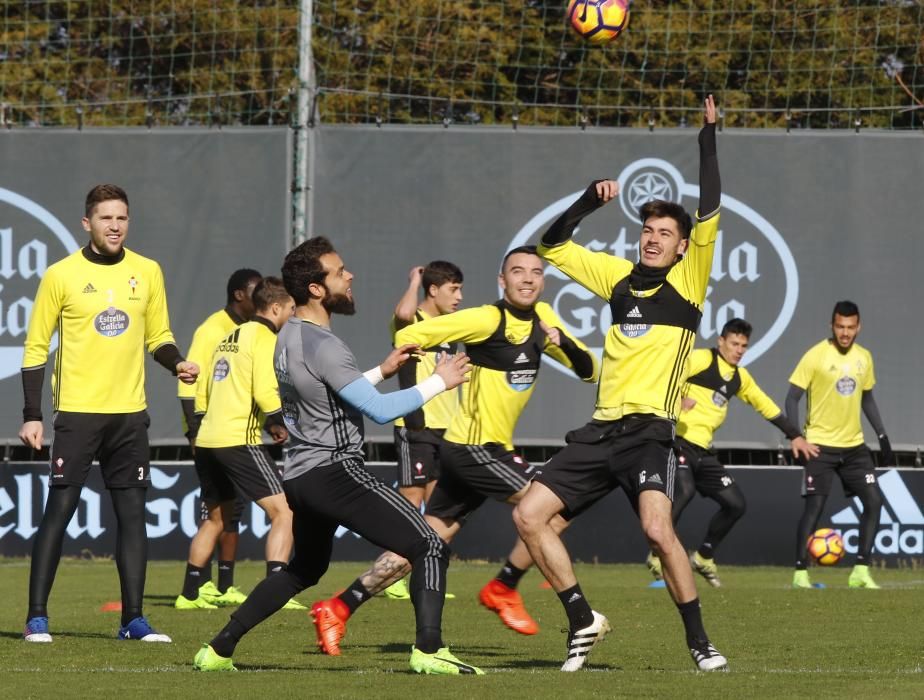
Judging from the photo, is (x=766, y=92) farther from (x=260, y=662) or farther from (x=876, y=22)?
(x=260, y=662)

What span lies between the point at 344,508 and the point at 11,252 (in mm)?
10272

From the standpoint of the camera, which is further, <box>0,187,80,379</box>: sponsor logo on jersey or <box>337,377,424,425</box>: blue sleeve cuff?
<box>0,187,80,379</box>: sponsor logo on jersey

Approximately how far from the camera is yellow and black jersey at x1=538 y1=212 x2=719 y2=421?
7.68m

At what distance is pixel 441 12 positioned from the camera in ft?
58.6

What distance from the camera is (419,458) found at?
12766 mm

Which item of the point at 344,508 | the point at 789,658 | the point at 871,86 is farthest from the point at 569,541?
the point at 344,508

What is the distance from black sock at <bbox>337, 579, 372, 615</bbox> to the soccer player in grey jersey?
1.31 metres

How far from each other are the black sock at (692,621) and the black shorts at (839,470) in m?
7.37

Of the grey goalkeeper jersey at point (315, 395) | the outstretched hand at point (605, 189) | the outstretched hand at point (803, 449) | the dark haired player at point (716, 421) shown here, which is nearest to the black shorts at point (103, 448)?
the grey goalkeeper jersey at point (315, 395)

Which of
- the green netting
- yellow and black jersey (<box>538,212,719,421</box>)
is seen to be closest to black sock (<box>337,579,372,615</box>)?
yellow and black jersey (<box>538,212,719,421</box>)

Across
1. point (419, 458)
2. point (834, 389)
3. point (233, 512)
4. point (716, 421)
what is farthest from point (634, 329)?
point (834, 389)

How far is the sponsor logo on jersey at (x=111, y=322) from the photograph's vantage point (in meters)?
8.71

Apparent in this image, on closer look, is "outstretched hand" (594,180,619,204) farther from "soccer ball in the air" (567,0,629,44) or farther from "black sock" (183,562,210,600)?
"black sock" (183,562,210,600)

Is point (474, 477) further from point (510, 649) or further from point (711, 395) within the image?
point (711, 395)
